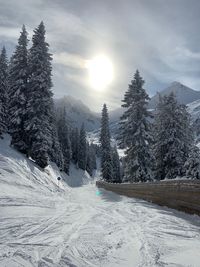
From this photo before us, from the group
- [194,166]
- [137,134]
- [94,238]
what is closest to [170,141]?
[137,134]

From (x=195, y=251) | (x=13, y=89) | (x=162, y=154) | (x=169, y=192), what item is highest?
(x=13, y=89)

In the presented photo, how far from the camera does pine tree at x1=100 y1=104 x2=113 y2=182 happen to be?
65188 millimetres

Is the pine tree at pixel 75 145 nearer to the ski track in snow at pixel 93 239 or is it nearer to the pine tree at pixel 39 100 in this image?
the pine tree at pixel 39 100

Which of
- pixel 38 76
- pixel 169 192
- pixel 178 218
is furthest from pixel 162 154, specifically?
pixel 178 218

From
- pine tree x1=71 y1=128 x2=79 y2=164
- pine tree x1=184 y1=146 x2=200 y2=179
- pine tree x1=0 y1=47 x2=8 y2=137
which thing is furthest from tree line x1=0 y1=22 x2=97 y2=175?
pine tree x1=71 y1=128 x2=79 y2=164

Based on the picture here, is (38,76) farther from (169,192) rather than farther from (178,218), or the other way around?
(178,218)

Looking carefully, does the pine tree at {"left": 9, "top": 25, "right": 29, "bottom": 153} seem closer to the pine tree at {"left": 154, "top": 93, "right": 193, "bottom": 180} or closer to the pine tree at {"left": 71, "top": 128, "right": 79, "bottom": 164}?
the pine tree at {"left": 154, "top": 93, "right": 193, "bottom": 180}

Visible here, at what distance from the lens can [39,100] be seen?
3759 cm

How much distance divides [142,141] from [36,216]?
25962mm

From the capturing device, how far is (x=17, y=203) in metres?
12.8

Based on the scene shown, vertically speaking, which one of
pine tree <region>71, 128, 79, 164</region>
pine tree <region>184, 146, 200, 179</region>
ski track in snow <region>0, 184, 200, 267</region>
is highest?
pine tree <region>71, 128, 79, 164</region>

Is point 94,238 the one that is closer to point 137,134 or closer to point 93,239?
point 93,239

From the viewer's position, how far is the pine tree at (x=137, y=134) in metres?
35.5

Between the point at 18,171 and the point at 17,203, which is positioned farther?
the point at 18,171
